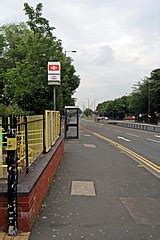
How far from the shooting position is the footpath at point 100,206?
585cm

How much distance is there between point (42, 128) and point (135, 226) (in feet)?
14.0

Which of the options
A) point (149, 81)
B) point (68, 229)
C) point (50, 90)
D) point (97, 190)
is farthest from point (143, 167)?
point (149, 81)

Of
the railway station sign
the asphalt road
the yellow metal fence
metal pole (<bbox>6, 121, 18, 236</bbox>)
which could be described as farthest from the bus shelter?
metal pole (<bbox>6, 121, 18, 236</bbox>)

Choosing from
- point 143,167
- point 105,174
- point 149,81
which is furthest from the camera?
point 149,81

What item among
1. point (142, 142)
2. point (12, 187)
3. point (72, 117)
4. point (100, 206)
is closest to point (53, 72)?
point (72, 117)

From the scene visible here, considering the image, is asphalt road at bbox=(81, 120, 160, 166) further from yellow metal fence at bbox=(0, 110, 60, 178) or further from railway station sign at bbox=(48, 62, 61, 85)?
yellow metal fence at bbox=(0, 110, 60, 178)

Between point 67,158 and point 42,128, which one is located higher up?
point 42,128

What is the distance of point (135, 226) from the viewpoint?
622 centimetres

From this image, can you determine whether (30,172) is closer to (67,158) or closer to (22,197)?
(22,197)

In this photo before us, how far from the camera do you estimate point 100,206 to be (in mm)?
7465

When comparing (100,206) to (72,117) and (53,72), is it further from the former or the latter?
(72,117)

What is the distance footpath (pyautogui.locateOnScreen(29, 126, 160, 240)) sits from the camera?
585cm

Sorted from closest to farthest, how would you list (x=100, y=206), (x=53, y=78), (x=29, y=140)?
(x=100, y=206)
(x=29, y=140)
(x=53, y=78)

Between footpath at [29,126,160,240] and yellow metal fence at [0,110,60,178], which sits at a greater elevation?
yellow metal fence at [0,110,60,178]
